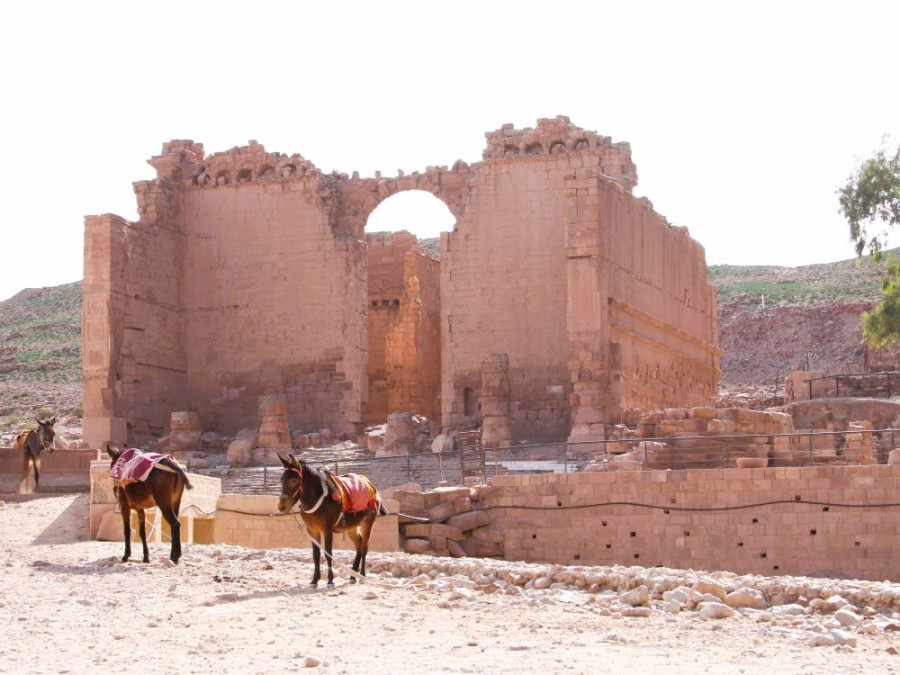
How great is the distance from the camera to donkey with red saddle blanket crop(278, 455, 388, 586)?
12135 millimetres

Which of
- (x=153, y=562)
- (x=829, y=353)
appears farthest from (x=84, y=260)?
(x=829, y=353)

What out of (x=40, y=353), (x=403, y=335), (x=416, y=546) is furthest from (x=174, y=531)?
(x=40, y=353)

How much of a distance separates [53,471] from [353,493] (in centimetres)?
812

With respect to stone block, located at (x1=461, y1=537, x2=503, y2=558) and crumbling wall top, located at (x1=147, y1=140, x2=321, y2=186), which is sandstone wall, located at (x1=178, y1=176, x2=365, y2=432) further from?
stone block, located at (x1=461, y1=537, x2=503, y2=558)

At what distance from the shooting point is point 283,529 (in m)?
17.9

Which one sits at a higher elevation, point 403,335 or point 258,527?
point 403,335

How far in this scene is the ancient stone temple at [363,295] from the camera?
85.3 ft

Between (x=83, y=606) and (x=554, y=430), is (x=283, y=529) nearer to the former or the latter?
(x=83, y=606)

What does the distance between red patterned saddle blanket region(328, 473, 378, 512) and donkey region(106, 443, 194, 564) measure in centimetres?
172

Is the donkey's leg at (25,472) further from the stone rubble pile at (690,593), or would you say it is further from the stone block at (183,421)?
the stone block at (183,421)

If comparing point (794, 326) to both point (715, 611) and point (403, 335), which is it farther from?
point (715, 611)

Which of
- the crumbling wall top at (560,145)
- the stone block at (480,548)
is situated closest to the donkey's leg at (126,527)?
the stone block at (480,548)

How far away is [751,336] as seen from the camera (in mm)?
61750

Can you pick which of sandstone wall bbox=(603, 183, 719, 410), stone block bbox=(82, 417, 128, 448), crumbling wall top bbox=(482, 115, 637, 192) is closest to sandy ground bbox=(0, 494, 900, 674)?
sandstone wall bbox=(603, 183, 719, 410)
